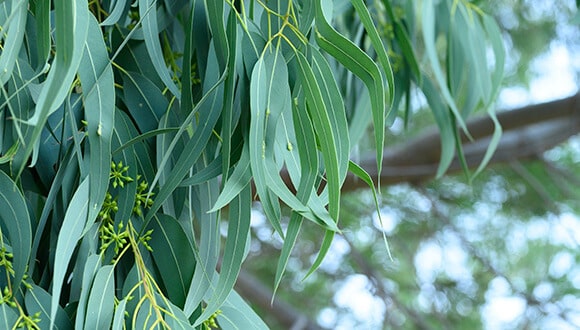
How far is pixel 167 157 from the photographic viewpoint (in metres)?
0.68

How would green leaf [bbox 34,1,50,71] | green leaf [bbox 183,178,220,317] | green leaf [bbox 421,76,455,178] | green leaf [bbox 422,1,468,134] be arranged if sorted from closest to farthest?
1. green leaf [bbox 34,1,50,71]
2. green leaf [bbox 183,178,220,317]
3. green leaf [bbox 422,1,468,134]
4. green leaf [bbox 421,76,455,178]

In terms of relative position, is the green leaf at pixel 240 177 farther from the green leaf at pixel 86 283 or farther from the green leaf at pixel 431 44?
the green leaf at pixel 431 44

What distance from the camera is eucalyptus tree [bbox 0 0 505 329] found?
69 cm

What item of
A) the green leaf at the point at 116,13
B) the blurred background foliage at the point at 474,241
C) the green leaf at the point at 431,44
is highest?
the green leaf at the point at 431,44

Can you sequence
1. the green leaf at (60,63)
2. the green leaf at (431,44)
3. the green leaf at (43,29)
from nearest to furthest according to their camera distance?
the green leaf at (60,63) < the green leaf at (43,29) < the green leaf at (431,44)

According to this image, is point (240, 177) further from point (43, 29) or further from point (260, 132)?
point (43, 29)

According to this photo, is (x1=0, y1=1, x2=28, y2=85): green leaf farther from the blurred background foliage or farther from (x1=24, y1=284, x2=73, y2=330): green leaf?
the blurred background foliage

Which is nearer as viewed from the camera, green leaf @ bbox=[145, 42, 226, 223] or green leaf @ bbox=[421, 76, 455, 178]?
green leaf @ bbox=[145, 42, 226, 223]

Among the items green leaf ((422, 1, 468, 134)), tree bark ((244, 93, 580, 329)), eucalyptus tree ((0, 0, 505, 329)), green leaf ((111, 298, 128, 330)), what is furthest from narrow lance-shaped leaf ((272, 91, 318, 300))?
tree bark ((244, 93, 580, 329))

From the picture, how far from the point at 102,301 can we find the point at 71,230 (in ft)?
0.18

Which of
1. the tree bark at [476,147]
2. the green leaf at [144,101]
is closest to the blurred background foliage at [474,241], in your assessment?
the tree bark at [476,147]

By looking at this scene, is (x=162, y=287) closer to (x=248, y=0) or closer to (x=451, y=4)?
(x=248, y=0)

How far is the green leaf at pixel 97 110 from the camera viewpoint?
2.28 ft

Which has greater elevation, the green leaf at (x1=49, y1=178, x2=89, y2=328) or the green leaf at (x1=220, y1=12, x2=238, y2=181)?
the green leaf at (x1=220, y1=12, x2=238, y2=181)
